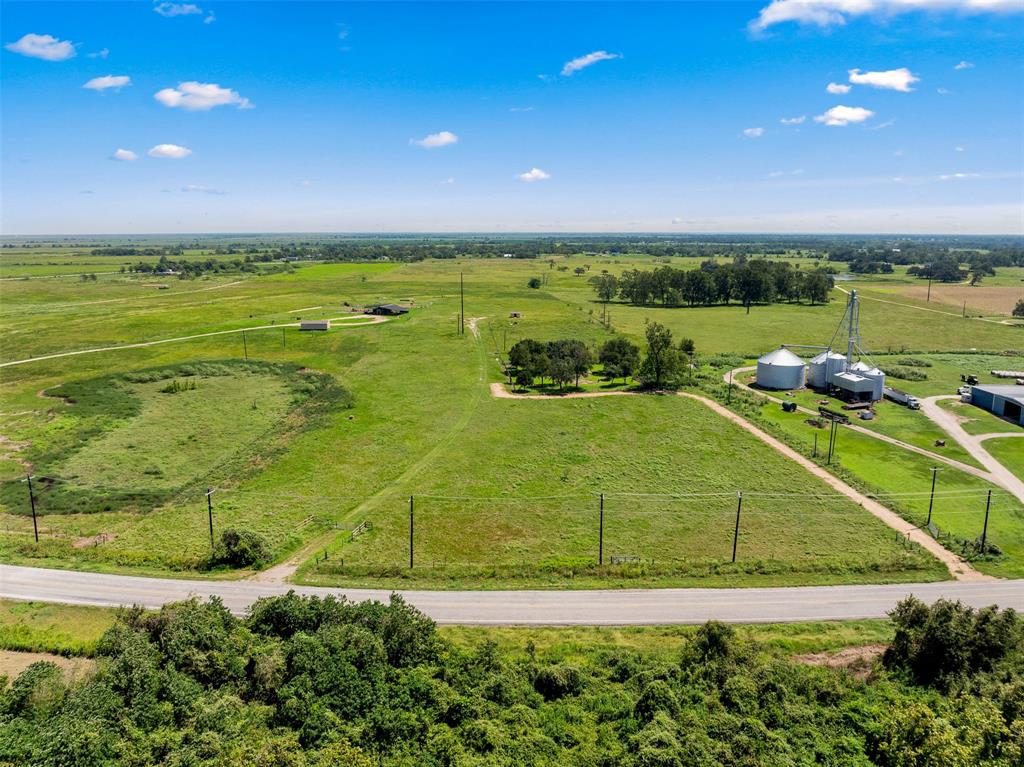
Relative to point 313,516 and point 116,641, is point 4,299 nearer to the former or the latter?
point 313,516

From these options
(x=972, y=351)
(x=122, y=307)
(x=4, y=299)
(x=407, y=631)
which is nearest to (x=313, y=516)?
(x=407, y=631)

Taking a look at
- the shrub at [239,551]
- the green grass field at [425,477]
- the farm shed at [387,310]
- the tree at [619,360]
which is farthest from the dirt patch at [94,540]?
the farm shed at [387,310]

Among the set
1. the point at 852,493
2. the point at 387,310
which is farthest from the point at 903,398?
the point at 387,310

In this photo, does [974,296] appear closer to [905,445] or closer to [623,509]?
[905,445]

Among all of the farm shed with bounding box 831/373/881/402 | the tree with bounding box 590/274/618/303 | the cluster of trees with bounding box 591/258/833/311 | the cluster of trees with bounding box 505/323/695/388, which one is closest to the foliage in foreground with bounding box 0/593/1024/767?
the farm shed with bounding box 831/373/881/402

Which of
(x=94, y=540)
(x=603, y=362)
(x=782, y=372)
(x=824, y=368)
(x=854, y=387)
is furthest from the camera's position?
(x=603, y=362)
